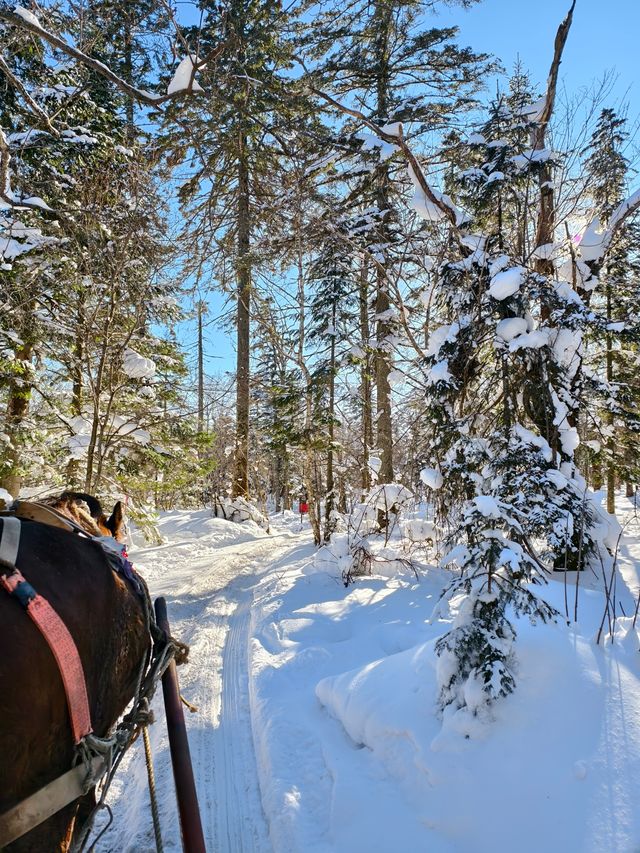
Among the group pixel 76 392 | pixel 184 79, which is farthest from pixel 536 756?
pixel 76 392

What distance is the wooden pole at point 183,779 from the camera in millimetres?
1741

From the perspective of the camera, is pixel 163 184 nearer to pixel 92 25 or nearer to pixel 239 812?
pixel 92 25

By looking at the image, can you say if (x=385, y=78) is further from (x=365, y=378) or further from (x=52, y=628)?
(x=52, y=628)

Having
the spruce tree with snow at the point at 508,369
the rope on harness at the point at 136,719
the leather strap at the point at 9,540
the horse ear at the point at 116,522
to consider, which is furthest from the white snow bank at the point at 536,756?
the leather strap at the point at 9,540

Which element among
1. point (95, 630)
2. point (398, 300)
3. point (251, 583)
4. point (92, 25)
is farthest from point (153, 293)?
point (95, 630)

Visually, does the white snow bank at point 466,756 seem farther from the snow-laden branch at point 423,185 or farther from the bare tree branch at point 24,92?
the bare tree branch at point 24,92

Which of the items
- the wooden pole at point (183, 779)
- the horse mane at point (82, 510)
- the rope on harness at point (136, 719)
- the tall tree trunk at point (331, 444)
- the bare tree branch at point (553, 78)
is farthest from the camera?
the tall tree trunk at point (331, 444)

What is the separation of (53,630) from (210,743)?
2.57 meters

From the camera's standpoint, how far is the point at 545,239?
600cm

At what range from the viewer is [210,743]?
350 cm

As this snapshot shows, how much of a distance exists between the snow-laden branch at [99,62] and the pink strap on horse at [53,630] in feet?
11.6

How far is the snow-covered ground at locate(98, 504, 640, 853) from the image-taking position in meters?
2.19

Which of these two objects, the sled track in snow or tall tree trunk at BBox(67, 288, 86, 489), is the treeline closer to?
tall tree trunk at BBox(67, 288, 86, 489)

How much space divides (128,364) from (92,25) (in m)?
4.48
